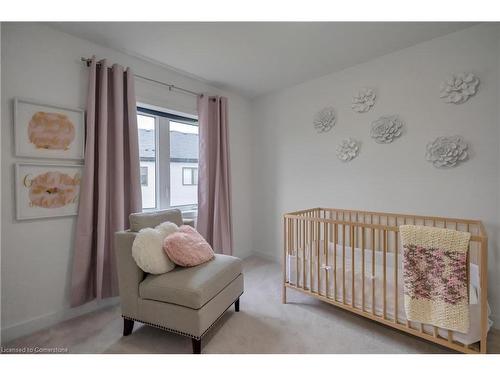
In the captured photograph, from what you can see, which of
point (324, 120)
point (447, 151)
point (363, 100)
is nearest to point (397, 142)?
point (447, 151)

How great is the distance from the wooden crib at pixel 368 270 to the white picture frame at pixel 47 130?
191cm

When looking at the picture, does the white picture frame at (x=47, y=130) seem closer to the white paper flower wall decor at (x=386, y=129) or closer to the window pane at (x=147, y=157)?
the window pane at (x=147, y=157)

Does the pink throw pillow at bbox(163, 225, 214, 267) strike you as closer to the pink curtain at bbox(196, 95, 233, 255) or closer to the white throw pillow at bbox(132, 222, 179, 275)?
the white throw pillow at bbox(132, 222, 179, 275)

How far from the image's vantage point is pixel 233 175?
3301mm

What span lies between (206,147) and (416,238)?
224 cm

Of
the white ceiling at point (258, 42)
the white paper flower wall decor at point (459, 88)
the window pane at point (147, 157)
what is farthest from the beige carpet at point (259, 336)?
the white ceiling at point (258, 42)

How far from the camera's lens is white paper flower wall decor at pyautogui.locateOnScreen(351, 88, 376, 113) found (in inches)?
94.0

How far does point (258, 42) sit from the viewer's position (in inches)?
79.7

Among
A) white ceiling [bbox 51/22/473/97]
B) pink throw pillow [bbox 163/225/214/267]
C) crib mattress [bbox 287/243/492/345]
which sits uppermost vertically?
white ceiling [bbox 51/22/473/97]

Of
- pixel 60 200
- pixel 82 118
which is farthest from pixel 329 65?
pixel 60 200

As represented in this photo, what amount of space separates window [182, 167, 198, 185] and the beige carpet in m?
1.53

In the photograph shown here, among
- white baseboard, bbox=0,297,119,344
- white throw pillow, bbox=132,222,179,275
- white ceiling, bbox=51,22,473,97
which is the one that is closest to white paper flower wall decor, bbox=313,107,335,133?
white ceiling, bbox=51,22,473,97

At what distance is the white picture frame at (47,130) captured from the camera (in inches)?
66.0
